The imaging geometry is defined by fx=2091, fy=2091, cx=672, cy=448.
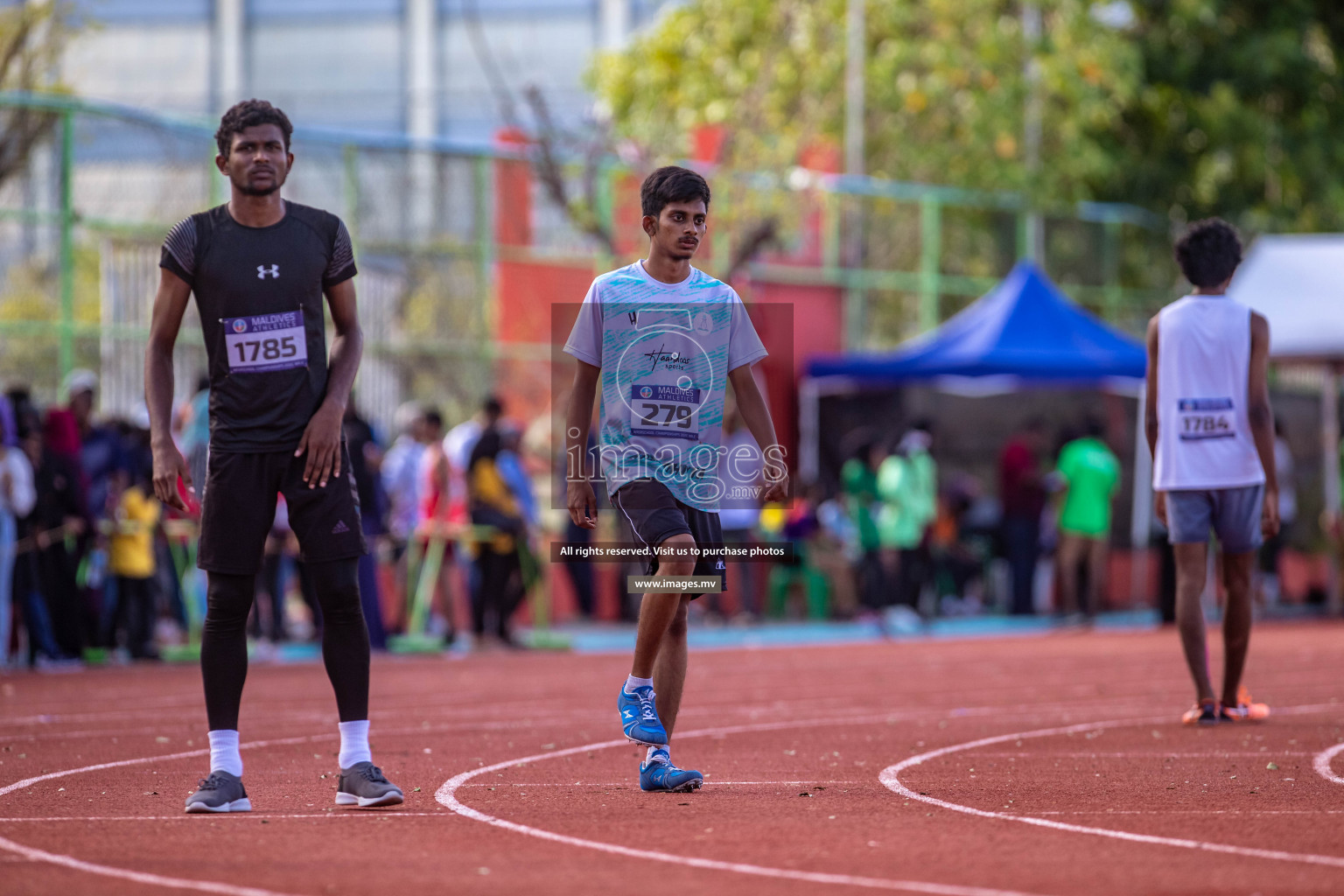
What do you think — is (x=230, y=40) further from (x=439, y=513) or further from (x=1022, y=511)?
(x=439, y=513)

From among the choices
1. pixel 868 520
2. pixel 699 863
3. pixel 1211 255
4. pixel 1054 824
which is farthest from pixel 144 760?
pixel 868 520

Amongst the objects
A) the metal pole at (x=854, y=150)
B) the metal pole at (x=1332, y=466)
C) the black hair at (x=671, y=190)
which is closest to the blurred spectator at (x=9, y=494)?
the black hair at (x=671, y=190)

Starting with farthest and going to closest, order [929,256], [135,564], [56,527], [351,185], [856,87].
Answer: [856,87] < [929,256] < [351,185] < [135,564] < [56,527]

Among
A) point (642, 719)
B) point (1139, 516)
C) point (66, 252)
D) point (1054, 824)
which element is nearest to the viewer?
point (1054, 824)

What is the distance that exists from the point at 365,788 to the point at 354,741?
0.17 m

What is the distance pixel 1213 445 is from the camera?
9.67 metres

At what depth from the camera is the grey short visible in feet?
31.5

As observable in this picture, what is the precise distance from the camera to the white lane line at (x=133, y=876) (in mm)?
5152

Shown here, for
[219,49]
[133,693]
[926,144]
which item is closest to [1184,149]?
[926,144]

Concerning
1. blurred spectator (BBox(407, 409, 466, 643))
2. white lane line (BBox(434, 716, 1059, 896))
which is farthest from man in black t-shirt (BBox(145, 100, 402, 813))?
blurred spectator (BBox(407, 409, 466, 643))

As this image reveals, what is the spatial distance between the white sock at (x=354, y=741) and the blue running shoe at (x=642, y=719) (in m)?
0.88

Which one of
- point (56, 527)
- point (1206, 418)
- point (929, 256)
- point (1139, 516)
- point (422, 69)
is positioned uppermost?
point (422, 69)

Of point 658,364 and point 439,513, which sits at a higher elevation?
point 658,364

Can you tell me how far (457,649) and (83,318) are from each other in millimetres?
4069
